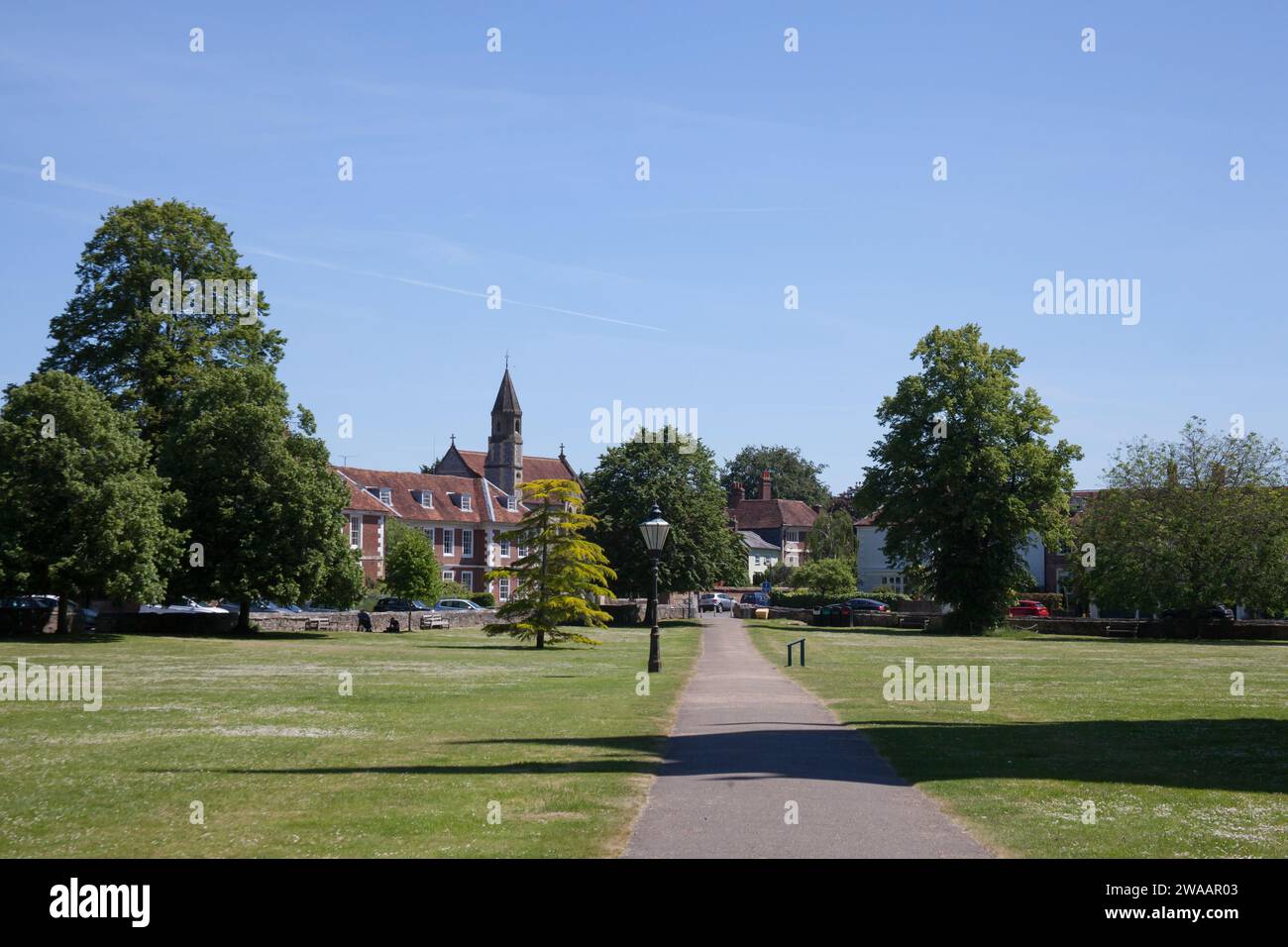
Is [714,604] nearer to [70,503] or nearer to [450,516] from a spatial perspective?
[450,516]

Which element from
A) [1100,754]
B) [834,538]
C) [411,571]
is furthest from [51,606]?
[834,538]

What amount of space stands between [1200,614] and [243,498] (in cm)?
5114

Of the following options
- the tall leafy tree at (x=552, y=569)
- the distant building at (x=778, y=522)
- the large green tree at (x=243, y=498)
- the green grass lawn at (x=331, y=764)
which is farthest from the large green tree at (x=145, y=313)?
the distant building at (x=778, y=522)

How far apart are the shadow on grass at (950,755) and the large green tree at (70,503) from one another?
30960mm

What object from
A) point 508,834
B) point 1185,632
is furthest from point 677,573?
point 508,834

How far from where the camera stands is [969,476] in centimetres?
6669

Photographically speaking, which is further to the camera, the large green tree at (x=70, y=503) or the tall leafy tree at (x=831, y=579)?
the tall leafy tree at (x=831, y=579)

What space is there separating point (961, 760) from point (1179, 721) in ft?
23.6

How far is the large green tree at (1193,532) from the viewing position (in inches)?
2557

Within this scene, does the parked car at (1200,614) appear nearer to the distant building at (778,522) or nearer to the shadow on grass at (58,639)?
the shadow on grass at (58,639)

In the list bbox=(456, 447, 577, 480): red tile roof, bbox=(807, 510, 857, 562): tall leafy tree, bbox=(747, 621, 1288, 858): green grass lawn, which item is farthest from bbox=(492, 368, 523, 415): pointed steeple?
bbox=(747, 621, 1288, 858): green grass lawn

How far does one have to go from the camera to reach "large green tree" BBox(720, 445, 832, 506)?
178500 millimetres

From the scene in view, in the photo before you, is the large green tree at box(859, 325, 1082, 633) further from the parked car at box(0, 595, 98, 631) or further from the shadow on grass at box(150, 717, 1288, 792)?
the shadow on grass at box(150, 717, 1288, 792)
